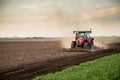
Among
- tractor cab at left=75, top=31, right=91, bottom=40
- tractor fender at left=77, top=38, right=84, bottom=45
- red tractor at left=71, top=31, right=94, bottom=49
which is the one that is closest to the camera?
red tractor at left=71, top=31, right=94, bottom=49

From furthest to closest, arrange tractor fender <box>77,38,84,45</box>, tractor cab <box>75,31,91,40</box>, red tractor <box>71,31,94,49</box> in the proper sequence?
tractor cab <box>75,31,91,40</box>, tractor fender <box>77,38,84,45</box>, red tractor <box>71,31,94,49</box>

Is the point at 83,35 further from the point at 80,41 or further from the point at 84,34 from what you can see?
the point at 80,41

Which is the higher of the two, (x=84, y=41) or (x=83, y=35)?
(x=83, y=35)

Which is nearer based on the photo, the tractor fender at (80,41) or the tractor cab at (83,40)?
the tractor cab at (83,40)

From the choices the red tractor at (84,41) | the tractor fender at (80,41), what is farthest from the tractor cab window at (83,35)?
the tractor fender at (80,41)

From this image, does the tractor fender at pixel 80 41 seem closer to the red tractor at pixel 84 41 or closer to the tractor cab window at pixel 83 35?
the red tractor at pixel 84 41

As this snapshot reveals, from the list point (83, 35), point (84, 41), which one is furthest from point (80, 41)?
point (83, 35)

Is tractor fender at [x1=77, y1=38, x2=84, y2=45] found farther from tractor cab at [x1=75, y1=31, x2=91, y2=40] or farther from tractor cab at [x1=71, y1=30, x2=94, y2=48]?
tractor cab at [x1=75, y1=31, x2=91, y2=40]

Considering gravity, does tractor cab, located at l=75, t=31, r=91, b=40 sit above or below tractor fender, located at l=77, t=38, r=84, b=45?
above

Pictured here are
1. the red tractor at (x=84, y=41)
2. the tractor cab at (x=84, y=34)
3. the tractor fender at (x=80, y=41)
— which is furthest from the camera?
the tractor cab at (x=84, y=34)

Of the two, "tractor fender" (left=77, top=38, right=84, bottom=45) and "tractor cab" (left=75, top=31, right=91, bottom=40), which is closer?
"tractor fender" (left=77, top=38, right=84, bottom=45)

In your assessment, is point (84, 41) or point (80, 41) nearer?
point (80, 41)

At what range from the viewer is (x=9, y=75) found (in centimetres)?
1577

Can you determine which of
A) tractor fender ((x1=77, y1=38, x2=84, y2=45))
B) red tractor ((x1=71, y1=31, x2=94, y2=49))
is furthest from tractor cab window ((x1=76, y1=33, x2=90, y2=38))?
tractor fender ((x1=77, y1=38, x2=84, y2=45))
